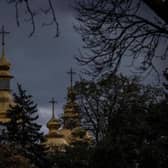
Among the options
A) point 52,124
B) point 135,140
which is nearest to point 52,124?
point 52,124

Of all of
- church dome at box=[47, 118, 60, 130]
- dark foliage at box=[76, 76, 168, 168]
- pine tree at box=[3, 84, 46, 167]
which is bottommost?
dark foliage at box=[76, 76, 168, 168]

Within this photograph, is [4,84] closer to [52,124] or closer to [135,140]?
[52,124]

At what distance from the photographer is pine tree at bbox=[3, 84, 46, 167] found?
56303mm

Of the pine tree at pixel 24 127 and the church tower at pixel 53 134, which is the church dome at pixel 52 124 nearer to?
the church tower at pixel 53 134

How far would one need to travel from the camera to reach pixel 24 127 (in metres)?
58.1

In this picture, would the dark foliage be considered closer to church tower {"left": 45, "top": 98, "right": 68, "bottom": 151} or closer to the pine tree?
the pine tree

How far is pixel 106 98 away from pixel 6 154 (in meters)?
6.15

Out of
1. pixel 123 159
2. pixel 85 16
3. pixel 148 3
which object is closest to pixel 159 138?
pixel 123 159

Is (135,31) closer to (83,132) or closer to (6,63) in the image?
(83,132)

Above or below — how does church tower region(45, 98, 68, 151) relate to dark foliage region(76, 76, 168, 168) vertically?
above

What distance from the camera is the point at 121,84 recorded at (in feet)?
136

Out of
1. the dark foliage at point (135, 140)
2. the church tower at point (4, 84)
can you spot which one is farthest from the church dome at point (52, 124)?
the dark foliage at point (135, 140)

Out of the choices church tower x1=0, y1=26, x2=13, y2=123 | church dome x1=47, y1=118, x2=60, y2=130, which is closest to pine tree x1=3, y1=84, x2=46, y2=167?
church tower x1=0, y1=26, x2=13, y2=123

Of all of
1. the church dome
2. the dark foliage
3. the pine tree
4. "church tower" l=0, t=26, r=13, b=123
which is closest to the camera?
the dark foliage
